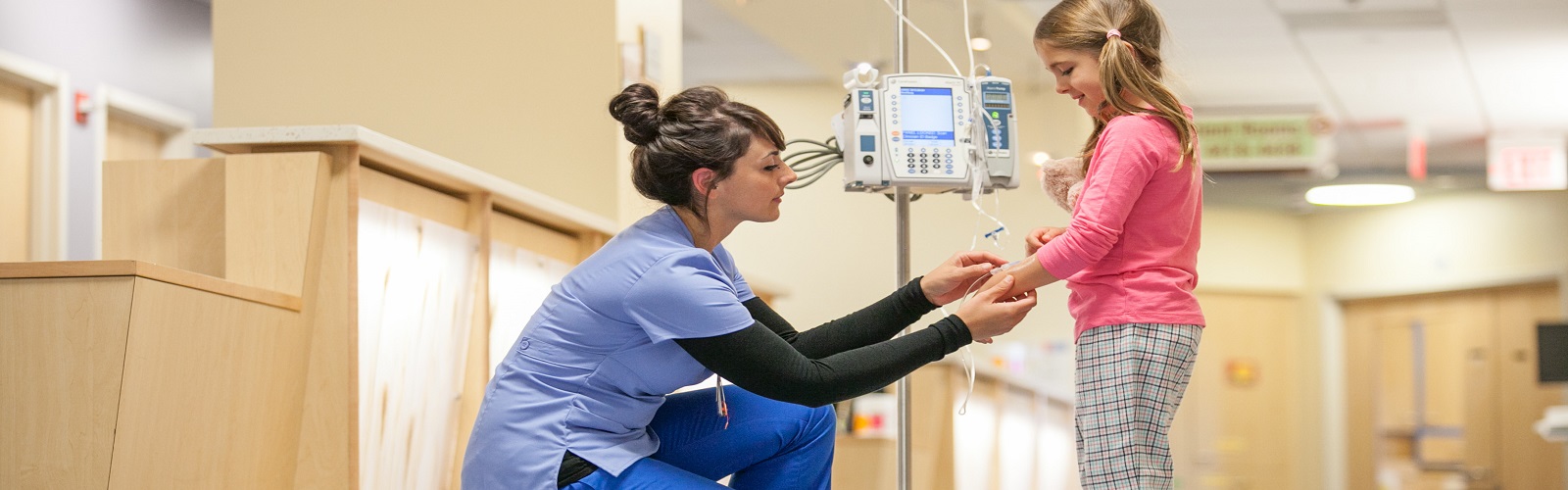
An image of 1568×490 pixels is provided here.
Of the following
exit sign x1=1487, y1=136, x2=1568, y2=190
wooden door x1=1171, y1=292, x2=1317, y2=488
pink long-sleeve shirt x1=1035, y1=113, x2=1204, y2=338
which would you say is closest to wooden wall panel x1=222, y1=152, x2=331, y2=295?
pink long-sleeve shirt x1=1035, y1=113, x2=1204, y2=338

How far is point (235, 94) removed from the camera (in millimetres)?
3676

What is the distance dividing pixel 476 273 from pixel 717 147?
3.20 ft

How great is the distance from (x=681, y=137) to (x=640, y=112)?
0.06 metres

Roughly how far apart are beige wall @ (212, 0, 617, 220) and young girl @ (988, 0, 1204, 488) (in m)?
1.82

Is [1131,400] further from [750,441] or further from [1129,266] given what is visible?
[750,441]

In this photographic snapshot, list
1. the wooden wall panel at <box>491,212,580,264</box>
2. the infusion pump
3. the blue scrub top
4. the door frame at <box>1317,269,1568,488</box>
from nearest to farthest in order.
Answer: the blue scrub top < the infusion pump < the wooden wall panel at <box>491,212,580,264</box> < the door frame at <box>1317,269,1568,488</box>

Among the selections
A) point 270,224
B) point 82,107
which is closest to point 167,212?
point 270,224

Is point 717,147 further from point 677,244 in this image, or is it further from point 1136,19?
point 1136,19

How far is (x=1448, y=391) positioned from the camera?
8.55m

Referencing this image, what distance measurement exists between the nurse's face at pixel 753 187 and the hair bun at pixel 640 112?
11cm

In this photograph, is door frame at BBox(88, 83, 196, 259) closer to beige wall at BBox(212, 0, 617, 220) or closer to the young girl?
beige wall at BBox(212, 0, 617, 220)

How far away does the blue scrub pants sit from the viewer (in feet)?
6.31

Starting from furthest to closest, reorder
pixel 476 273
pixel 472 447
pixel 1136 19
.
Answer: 1. pixel 476 273
2. pixel 1136 19
3. pixel 472 447

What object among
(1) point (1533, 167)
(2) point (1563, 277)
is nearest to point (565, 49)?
(1) point (1533, 167)
